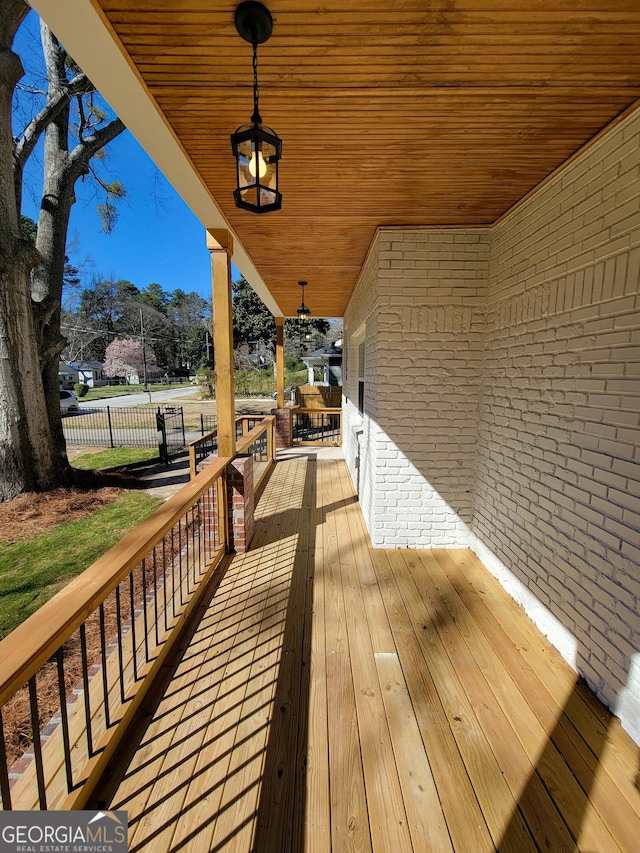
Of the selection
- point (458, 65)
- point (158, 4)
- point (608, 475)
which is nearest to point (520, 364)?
point (608, 475)

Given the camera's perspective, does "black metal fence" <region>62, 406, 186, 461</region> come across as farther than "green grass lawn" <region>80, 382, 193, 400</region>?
No

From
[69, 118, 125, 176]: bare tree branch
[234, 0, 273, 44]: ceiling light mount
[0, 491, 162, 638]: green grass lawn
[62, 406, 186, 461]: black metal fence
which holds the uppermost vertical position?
[69, 118, 125, 176]: bare tree branch

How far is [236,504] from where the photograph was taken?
3.14m

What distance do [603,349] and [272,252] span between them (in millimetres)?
3155

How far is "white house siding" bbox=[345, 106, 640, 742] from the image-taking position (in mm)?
1698

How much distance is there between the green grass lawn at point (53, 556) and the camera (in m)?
3.30

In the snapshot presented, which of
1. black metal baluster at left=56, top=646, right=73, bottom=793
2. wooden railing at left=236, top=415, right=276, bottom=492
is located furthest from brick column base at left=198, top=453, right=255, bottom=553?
black metal baluster at left=56, top=646, right=73, bottom=793

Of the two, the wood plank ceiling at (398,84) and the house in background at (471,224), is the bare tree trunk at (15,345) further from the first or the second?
the wood plank ceiling at (398,84)

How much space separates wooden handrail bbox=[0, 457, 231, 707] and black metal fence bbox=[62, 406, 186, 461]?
686 centimetres

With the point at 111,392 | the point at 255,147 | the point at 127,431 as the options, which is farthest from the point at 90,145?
the point at 111,392

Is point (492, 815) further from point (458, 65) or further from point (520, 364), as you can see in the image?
point (458, 65)

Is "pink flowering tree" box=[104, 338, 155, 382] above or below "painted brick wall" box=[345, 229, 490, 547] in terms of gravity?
above

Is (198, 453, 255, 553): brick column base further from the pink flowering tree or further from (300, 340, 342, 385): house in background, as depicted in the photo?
the pink flowering tree

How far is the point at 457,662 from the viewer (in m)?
1.99
